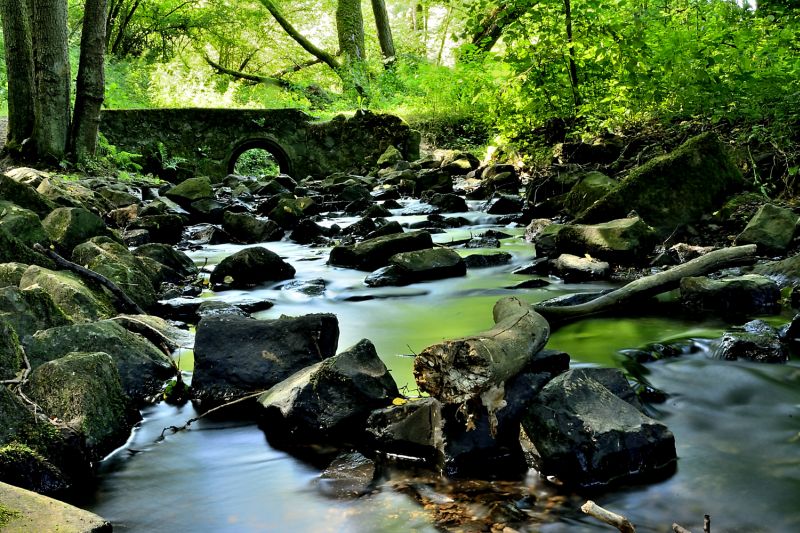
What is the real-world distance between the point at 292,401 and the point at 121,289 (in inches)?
94.6

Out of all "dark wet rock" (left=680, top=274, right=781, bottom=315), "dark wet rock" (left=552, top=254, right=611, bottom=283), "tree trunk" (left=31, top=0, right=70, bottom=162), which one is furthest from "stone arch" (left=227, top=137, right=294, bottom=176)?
"dark wet rock" (left=680, top=274, right=781, bottom=315)

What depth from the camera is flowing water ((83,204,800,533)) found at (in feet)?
8.41

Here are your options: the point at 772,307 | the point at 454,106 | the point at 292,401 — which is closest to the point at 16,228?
the point at 292,401

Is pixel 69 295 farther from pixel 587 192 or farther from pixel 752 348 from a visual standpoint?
pixel 587 192

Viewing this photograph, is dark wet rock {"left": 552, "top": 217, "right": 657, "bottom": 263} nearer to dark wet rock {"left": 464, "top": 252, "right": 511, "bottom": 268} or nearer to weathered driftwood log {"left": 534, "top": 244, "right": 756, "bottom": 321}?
dark wet rock {"left": 464, "top": 252, "right": 511, "bottom": 268}

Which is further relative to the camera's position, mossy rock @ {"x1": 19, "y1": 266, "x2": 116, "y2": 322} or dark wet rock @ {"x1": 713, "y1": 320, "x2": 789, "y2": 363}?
mossy rock @ {"x1": 19, "y1": 266, "x2": 116, "y2": 322}

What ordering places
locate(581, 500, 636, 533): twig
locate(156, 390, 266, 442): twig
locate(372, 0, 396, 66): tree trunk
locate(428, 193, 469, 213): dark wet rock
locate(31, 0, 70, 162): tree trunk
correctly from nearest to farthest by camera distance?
1. locate(581, 500, 636, 533): twig
2. locate(156, 390, 266, 442): twig
3. locate(31, 0, 70, 162): tree trunk
4. locate(428, 193, 469, 213): dark wet rock
5. locate(372, 0, 396, 66): tree trunk

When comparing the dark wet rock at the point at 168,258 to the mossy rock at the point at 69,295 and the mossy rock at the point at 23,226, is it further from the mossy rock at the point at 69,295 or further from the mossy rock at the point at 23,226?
the mossy rock at the point at 69,295

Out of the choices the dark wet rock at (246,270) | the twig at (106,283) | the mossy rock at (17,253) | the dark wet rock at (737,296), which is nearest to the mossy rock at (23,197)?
the mossy rock at (17,253)

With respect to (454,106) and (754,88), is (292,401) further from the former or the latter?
→ (454,106)

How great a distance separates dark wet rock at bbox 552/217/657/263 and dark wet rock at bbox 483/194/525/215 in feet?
12.3

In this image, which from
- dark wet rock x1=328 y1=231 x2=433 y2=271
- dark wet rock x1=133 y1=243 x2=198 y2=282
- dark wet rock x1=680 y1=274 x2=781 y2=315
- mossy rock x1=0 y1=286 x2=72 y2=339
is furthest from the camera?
dark wet rock x1=328 y1=231 x2=433 y2=271

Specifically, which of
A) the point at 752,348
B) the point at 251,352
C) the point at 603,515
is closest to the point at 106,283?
the point at 251,352

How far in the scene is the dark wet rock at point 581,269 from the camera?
21.3 feet
